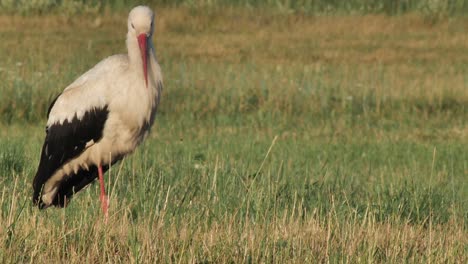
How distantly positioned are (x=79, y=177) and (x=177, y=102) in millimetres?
6265

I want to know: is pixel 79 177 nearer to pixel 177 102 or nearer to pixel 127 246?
pixel 127 246

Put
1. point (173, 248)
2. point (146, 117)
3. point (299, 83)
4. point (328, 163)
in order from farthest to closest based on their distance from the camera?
point (299, 83) → point (328, 163) → point (146, 117) → point (173, 248)

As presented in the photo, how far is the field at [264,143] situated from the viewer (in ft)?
18.6

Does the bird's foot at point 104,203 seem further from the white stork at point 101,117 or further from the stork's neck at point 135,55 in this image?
the stork's neck at point 135,55

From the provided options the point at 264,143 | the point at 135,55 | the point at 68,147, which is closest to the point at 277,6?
the point at 264,143

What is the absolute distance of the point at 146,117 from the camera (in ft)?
23.0

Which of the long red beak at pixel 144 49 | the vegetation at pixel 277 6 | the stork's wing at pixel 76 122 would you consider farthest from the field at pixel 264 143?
the long red beak at pixel 144 49

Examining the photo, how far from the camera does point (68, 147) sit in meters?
7.45

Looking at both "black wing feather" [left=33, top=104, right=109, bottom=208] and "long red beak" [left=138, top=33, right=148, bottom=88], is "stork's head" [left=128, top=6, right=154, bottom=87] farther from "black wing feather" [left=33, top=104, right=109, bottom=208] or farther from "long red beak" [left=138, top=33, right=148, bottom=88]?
"black wing feather" [left=33, top=104, right=109, bottom=208]

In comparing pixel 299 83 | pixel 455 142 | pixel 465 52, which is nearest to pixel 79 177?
pixel 455 142

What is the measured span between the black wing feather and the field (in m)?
0.18

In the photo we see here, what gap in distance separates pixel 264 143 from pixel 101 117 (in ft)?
14.2

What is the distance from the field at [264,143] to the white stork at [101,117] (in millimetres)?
213

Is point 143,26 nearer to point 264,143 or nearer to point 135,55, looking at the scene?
point 135,55
